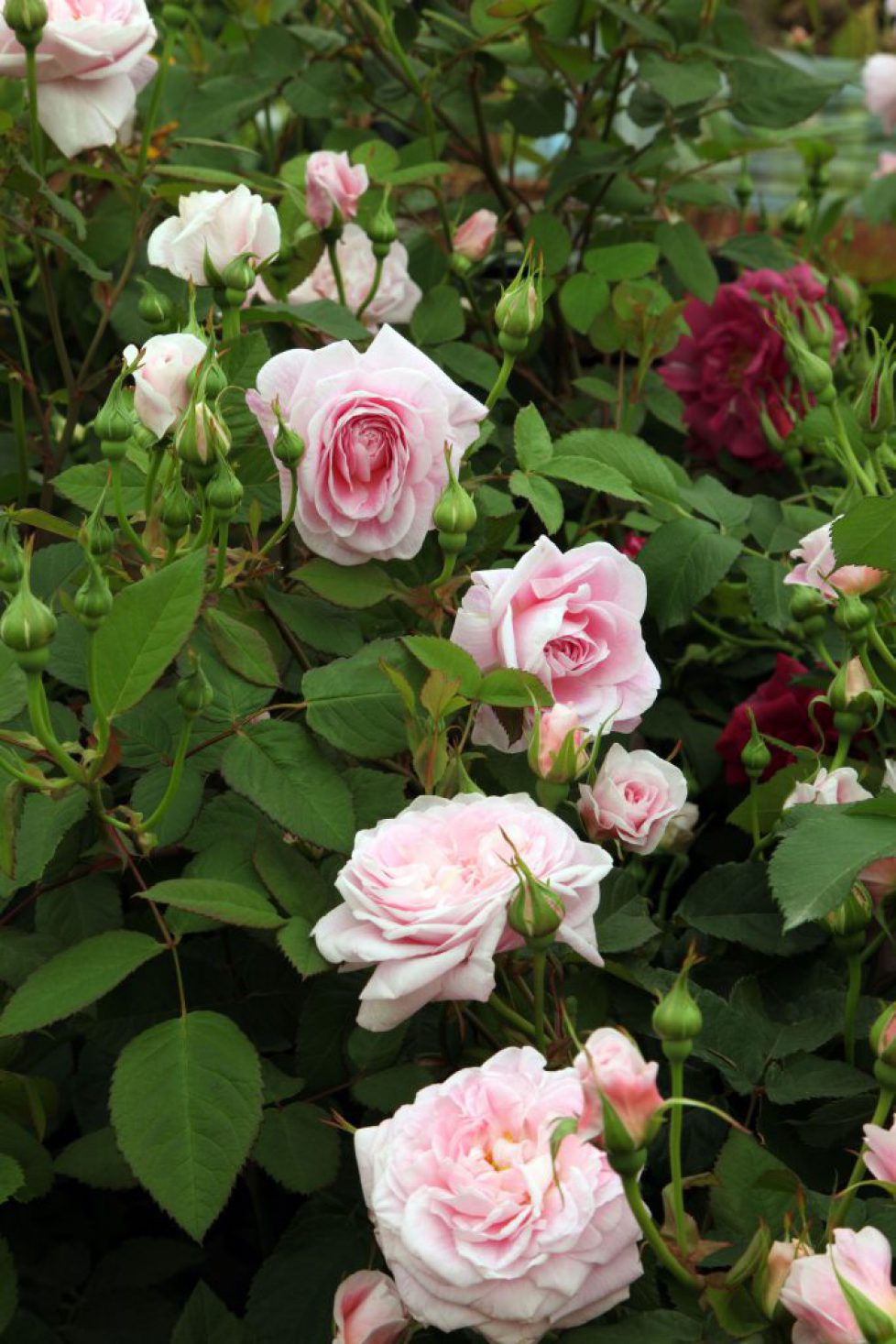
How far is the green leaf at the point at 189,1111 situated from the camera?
57 cm

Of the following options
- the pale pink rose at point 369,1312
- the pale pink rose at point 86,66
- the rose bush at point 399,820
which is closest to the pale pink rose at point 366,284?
the rose bush at point 399,820

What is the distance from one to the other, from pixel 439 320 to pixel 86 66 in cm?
28

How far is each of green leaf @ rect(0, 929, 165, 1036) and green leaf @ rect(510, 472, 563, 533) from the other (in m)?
0.29

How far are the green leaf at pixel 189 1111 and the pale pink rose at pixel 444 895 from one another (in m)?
0.07

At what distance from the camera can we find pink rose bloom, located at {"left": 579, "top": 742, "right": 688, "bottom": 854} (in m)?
0.68

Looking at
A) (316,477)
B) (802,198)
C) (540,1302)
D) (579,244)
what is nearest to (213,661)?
(316,477)

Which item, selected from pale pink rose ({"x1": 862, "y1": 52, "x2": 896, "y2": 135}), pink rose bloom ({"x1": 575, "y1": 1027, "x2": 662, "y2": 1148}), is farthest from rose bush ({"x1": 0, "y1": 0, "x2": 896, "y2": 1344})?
pale pink rose ({"x1": 862, "y1": 52, "x2": 896, "y2": 135})

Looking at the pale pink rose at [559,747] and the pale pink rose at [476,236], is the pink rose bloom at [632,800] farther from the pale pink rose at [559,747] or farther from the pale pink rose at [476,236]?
the pale pink rose at [476,236]

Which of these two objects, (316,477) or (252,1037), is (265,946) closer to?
(252,1037)

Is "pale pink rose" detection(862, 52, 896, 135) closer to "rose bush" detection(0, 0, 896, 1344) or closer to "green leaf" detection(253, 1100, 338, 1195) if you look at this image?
"rose bush" detection(0, 0, 896, 1344)

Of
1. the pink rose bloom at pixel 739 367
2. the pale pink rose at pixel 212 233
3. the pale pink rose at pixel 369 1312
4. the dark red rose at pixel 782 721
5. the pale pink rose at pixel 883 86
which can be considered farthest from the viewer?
the pale pink rose at pixel 883 86

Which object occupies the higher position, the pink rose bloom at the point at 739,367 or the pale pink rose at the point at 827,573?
the pale pink rose at the point at 827,573

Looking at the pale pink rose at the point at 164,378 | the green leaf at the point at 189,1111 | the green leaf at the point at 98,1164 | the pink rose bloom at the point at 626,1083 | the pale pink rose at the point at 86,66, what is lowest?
the green leaf at the point at 98,1164

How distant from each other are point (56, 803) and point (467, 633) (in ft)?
0.65
